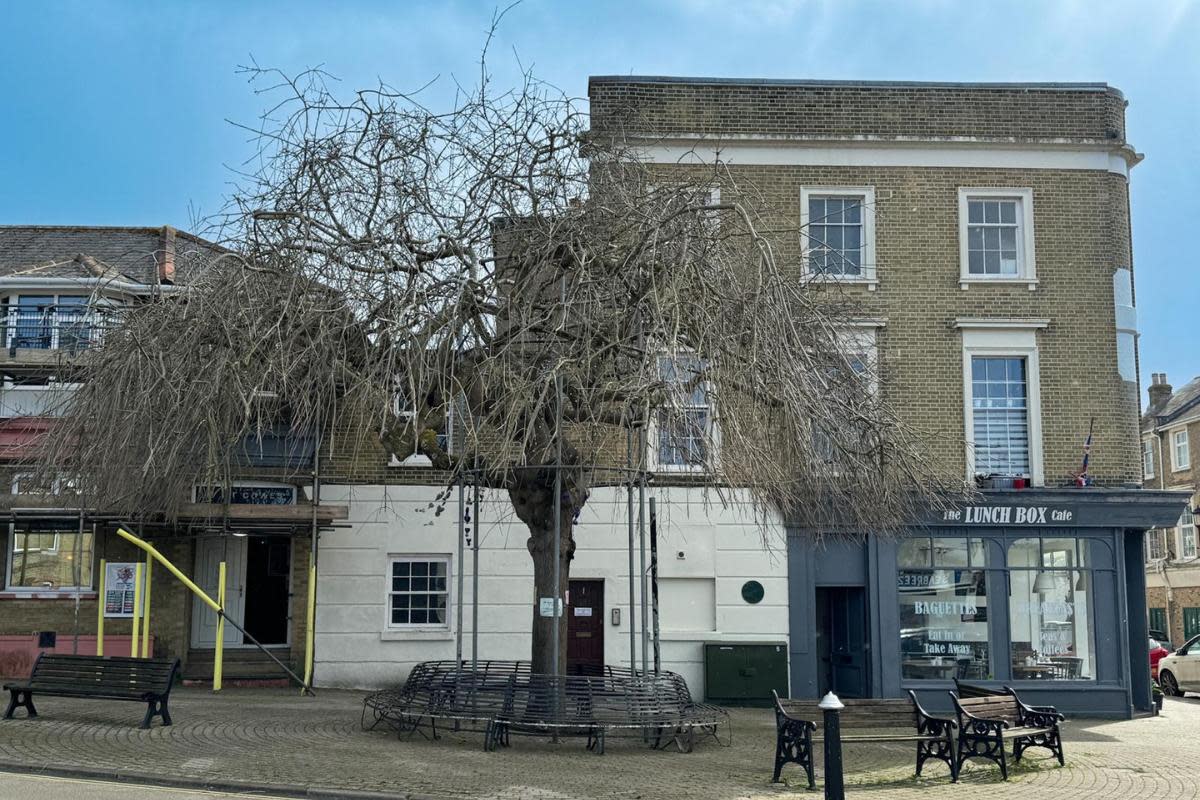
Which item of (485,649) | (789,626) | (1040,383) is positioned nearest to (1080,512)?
(1040,383)

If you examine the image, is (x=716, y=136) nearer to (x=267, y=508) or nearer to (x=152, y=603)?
(x=267, y=508)

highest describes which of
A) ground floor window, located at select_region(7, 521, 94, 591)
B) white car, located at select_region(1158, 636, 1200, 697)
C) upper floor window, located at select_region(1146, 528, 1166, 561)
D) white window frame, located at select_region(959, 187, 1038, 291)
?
white window frame, located at select_region(959, 187, 1038, 291)

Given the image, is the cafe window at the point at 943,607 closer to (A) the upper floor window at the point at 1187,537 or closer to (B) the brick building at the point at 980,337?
(B) the brick building at the point at 980,337

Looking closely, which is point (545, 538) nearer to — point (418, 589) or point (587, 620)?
point (587, 620)

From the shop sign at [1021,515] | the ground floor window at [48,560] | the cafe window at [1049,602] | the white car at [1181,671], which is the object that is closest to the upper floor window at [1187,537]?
the white car at [1181,671]

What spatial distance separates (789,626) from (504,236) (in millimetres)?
9807

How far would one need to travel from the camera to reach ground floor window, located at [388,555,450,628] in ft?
68.1

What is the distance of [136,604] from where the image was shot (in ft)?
61.6

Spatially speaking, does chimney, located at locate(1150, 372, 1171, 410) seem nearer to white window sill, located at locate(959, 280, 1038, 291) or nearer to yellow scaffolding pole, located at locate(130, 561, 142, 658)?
white window sill, located at locate(959, 280, 1038, 291)

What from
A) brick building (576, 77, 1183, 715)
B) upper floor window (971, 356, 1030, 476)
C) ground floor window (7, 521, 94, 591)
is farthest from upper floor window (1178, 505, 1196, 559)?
ground floor window (7, 521, 94, 591)

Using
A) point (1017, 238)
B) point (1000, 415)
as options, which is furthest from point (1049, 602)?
point (1017, 238)

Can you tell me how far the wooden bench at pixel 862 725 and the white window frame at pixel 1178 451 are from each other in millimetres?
35712

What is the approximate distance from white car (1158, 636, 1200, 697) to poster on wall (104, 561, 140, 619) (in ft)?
71.3

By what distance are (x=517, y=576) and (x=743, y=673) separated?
415cm
